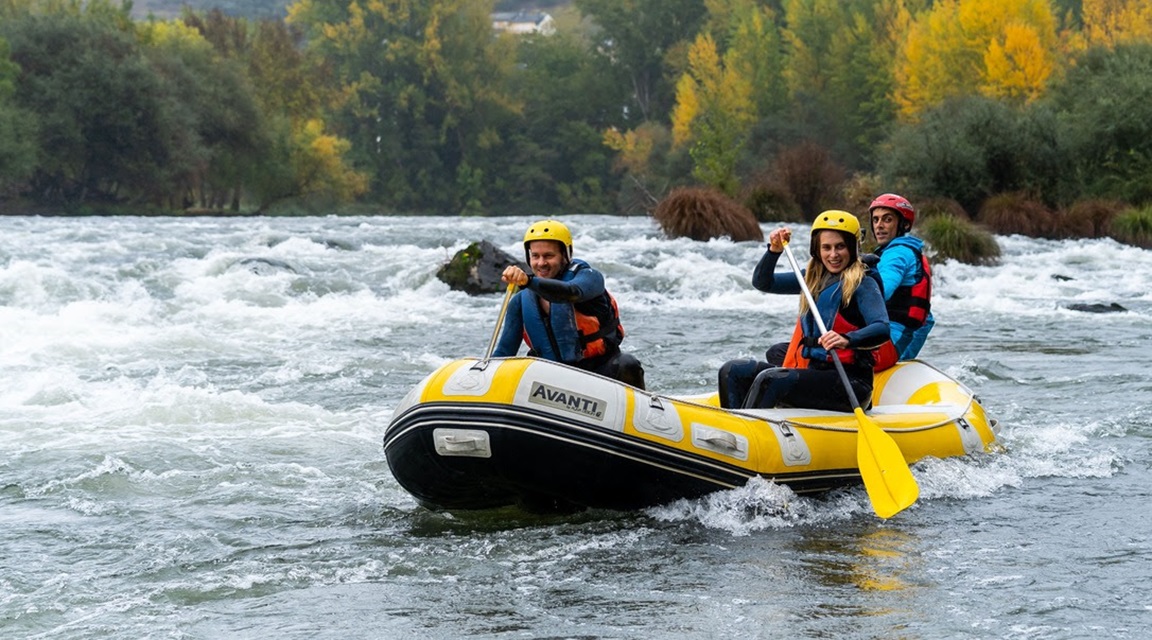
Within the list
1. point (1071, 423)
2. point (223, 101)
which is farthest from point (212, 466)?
point (223, 101)

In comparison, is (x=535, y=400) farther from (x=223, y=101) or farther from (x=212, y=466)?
(x=223, y=101)

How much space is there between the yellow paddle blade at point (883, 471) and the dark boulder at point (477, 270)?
30.3 ft

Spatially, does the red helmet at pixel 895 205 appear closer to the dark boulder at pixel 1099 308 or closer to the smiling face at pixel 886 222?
the smiling face at pixel 886 222

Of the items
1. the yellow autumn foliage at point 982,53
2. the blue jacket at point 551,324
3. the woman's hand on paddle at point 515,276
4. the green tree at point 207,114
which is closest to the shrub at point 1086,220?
the yellow autumn foliage at point 982,53

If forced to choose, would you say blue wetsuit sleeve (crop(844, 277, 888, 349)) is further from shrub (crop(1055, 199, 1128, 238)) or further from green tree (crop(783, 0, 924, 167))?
green tree (crop(783, 0, 924, 167))

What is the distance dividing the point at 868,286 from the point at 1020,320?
7.63 metres

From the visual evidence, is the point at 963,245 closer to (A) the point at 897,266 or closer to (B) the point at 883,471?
(A) the point at 897,266

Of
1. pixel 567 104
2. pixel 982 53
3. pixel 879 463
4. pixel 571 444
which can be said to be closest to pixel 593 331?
pixel 571 444

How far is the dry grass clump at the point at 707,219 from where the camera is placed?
21.1 metres

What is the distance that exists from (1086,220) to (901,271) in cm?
1691

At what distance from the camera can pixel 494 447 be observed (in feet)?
18.2

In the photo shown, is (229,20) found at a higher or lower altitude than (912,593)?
higher

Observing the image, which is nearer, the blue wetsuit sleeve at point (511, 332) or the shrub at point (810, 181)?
the blue wetsuit sleeve at point (511, 332)

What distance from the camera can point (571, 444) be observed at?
5.61 meters
